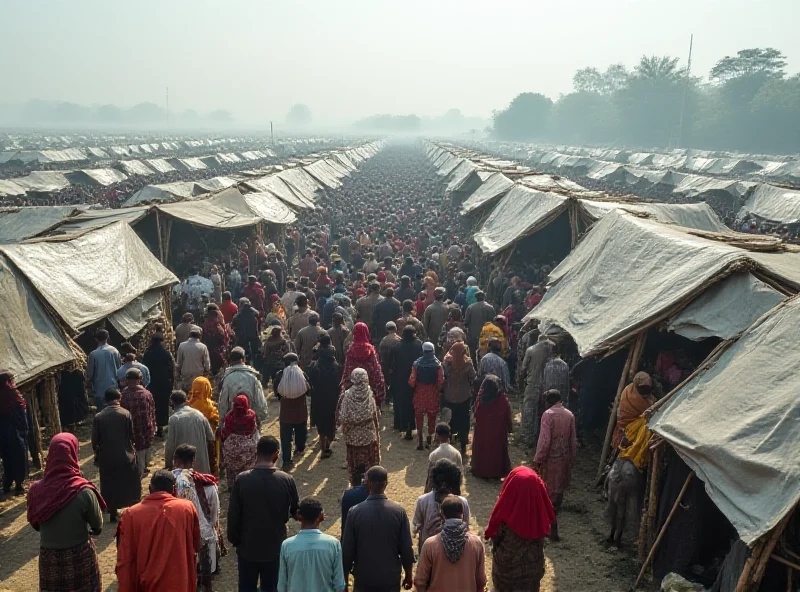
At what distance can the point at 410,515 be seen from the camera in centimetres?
688

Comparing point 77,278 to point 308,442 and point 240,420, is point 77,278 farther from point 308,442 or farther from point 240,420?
point 240,420

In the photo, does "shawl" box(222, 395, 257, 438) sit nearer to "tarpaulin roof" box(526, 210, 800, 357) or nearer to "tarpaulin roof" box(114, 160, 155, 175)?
"tarpaulin roof" box(526, 210, 800, 357)

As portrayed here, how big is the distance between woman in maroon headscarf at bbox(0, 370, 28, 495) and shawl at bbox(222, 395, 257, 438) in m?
2.43

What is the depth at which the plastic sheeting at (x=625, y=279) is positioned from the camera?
6715 millimetres

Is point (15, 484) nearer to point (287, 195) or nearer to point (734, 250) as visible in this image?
point (734, 250)

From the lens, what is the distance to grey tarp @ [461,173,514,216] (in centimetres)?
1959

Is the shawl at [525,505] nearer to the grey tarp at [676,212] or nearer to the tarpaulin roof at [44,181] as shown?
the grey tarp at [676,212]

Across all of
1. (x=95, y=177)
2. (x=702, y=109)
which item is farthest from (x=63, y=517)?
(x=702, y=109)

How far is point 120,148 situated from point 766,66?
75069mm

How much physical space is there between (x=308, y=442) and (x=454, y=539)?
16.9ft

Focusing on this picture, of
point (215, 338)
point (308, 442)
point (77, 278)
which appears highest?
point (77, 278)

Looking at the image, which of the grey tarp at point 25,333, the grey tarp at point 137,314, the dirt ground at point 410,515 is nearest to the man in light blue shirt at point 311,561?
the dirt ground at point 410,515

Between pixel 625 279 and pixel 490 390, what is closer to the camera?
pixel 490 390

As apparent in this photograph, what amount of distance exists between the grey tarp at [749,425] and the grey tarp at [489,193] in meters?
14.3
